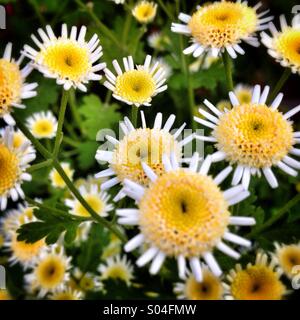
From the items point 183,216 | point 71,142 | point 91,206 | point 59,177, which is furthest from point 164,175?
point 71,142

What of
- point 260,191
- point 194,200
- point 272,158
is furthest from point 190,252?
point 260,191

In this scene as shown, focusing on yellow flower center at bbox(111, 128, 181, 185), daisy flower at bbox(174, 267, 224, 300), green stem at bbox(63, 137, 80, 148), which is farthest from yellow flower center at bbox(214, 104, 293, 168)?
green stem at bbox(63, 137, 80, 148)

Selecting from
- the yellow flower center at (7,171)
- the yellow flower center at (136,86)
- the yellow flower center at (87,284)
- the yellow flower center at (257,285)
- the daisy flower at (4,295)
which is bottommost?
the yellow flower center at (257,285)

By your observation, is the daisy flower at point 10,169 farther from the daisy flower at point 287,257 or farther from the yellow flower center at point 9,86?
the daisy flower at point 287,257

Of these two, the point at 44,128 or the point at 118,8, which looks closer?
Result: the point at 44,128

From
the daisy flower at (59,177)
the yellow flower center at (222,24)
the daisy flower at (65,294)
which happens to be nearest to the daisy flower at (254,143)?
the yellow flower center at (222,24)

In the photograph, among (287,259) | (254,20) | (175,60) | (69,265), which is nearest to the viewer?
(254,20)
